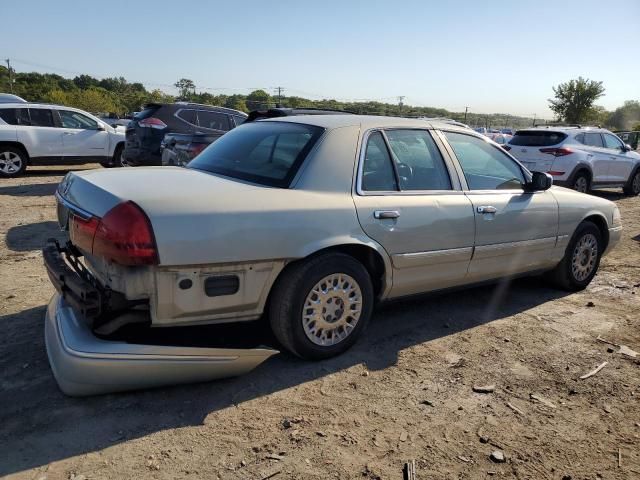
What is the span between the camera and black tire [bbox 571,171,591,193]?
37.3ft

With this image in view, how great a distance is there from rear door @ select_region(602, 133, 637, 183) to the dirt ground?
9.37 metres

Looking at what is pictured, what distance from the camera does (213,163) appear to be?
3910 millimetres

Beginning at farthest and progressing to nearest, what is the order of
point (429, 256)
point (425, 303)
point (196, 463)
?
point (425, 303) < point (429, 256) < point (196, 463)

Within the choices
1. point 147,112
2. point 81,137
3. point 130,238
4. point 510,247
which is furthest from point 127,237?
point 81,137

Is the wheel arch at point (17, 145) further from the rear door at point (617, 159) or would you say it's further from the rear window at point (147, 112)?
the rear door at point (617, 159)

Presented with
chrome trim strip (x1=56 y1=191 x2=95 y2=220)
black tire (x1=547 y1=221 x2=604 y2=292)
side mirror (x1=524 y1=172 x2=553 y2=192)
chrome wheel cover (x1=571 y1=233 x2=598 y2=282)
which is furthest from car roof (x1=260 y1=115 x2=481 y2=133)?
chrome wheel cover (x1=571 y1=233 x2=598 y2=282)

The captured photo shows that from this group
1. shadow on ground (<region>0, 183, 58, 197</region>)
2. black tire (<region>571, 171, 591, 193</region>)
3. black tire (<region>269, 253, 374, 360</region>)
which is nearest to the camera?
black tire (<region>269, 253, 374, 360</region>)

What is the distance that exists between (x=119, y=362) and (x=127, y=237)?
0.66 meters

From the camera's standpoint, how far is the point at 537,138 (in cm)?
1154

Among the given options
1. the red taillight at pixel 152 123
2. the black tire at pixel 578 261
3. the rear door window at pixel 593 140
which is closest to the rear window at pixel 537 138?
the rear door window at pixel 593 140

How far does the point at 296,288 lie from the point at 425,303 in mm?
1964

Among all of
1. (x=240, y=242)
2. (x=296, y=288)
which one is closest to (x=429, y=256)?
(x=296, y=288)

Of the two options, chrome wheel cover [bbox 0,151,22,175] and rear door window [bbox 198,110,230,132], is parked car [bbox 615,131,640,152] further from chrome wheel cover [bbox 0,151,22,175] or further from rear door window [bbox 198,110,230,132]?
chrome wheel cover [bbox 0,151,22,175]

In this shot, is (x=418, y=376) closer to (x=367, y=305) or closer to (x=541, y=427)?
(x=367, y=305)
